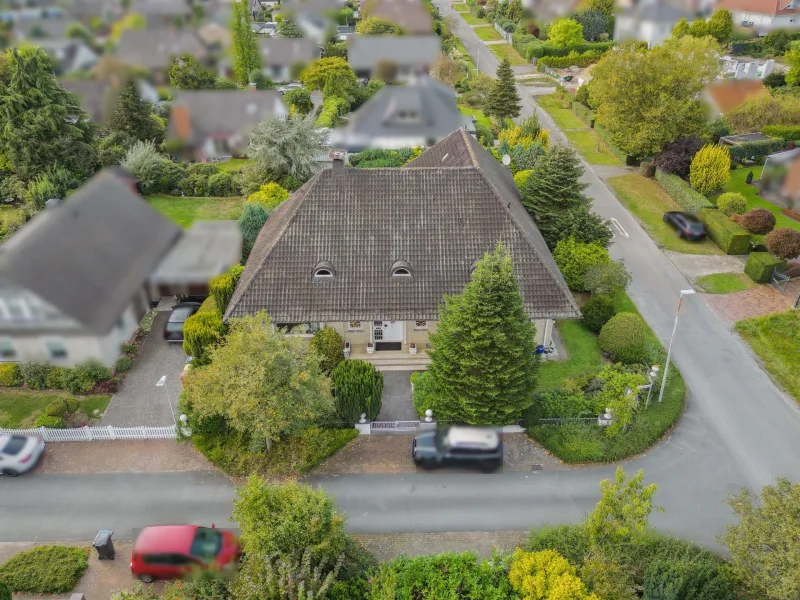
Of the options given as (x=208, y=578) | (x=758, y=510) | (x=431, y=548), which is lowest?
(x=431, y=548)

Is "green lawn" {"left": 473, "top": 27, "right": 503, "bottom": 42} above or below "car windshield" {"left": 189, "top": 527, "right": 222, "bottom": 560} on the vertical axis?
above

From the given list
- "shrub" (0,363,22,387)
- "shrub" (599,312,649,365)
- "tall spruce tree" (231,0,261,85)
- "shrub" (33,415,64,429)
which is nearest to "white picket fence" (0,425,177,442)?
"shrub" (33,415,64,429)

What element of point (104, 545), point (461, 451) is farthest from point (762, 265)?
point (104, 545)

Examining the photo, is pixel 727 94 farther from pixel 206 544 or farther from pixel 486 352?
pixel 206 544

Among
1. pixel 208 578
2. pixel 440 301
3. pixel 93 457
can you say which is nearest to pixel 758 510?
pixel 440 301

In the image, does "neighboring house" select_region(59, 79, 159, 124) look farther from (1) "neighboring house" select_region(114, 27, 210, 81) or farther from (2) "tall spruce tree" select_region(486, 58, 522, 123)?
(2) "tall spruce tree" select_region(486, 58, 522, 123)

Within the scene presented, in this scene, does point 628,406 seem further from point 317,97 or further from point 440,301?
point 317,97
